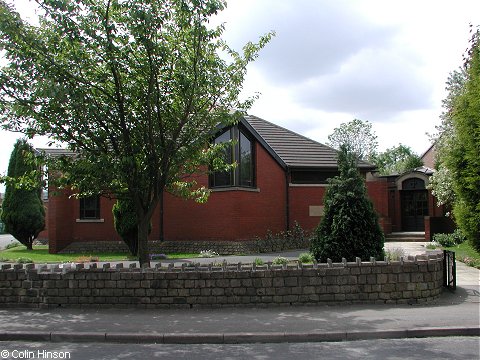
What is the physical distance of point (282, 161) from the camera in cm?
2284

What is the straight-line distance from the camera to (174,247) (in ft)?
71.1

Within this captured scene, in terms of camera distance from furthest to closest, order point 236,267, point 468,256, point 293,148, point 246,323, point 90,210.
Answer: point 293,148 < point 90,210 < point 468,256 < point 236,267 < point 246,323

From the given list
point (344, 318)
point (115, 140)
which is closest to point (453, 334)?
point (344, 318)

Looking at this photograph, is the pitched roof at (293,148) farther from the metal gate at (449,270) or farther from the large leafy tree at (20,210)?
the large leafy tree at (20,210)

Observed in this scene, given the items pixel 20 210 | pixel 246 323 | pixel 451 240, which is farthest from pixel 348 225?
pixel 20 210

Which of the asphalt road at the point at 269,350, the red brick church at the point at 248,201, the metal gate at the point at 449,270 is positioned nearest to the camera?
the asphalt road at the point at 269,350

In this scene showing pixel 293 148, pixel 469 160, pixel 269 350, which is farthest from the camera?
pixel 293 148

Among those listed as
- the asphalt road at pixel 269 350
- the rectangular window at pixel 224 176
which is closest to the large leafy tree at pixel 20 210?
the rectangular window at pixel 224 176

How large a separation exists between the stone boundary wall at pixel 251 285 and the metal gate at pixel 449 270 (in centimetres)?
125

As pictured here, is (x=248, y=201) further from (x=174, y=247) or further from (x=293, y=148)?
(x=293, y=148)

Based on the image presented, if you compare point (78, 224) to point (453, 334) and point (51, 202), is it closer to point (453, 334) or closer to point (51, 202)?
point (51, 202)

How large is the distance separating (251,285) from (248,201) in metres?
11.6

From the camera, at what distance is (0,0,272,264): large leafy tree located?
895 centimetres

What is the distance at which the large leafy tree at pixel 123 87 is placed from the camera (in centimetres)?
895
